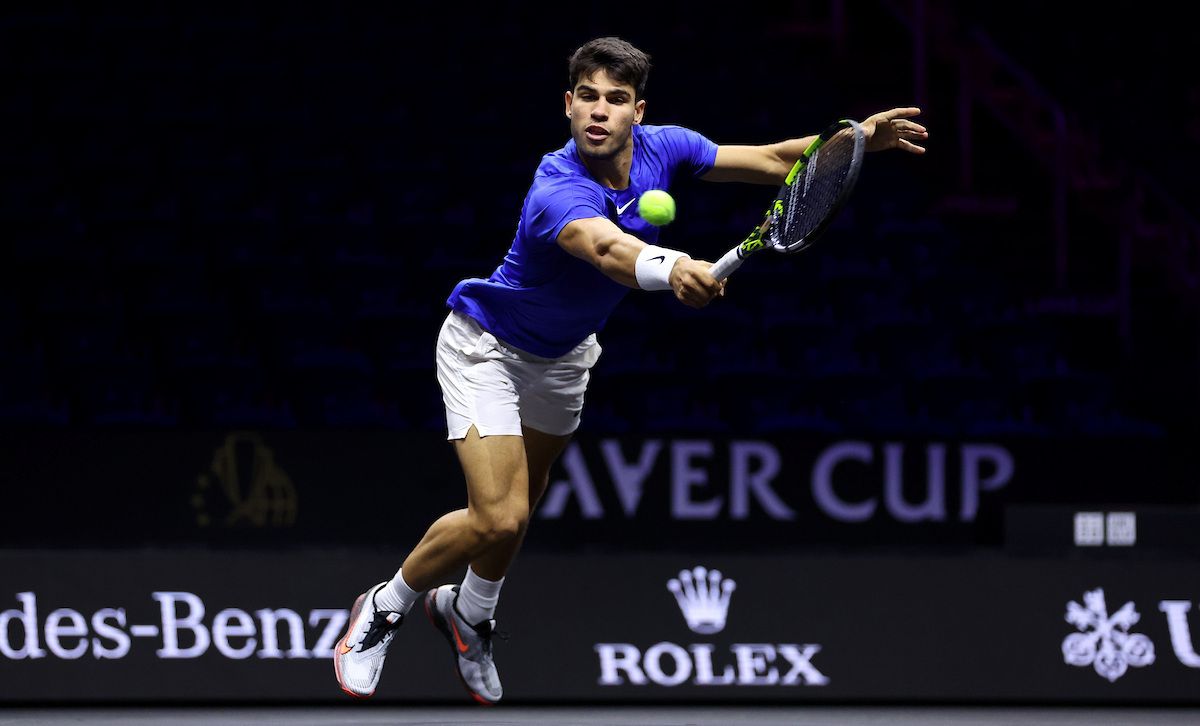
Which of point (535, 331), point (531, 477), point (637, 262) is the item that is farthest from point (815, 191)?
point (531, 477)

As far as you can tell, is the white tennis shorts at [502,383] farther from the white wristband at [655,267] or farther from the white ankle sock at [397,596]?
the white wristband at [655,267]

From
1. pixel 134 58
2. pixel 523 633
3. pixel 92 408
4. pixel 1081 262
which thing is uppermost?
pixel 134 58

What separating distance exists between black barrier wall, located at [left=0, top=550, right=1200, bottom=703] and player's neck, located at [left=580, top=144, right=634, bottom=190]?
1.74m

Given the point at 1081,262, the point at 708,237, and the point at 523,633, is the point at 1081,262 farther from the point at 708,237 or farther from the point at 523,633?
the point at 523,633

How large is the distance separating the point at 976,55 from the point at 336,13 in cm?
416

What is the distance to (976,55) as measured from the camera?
10359 mm

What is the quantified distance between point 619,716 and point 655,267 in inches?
89.3

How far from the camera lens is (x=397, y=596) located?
15.7ft

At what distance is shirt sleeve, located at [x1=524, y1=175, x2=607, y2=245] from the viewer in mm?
3996

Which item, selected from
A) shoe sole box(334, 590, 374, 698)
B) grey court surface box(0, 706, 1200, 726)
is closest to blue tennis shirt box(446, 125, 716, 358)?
shoe sole box(334, 590, 374, 698)

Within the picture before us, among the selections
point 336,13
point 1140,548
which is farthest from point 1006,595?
point 336,13

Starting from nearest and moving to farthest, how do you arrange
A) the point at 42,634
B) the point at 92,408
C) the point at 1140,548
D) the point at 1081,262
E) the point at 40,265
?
the point at 42,634 → the point at 1140,548 → the point at 92,408 → the point at 40,265 → the point at 1081,262

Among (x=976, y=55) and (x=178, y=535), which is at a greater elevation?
(x=976, y=55)

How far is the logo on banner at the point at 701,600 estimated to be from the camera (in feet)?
18.4
